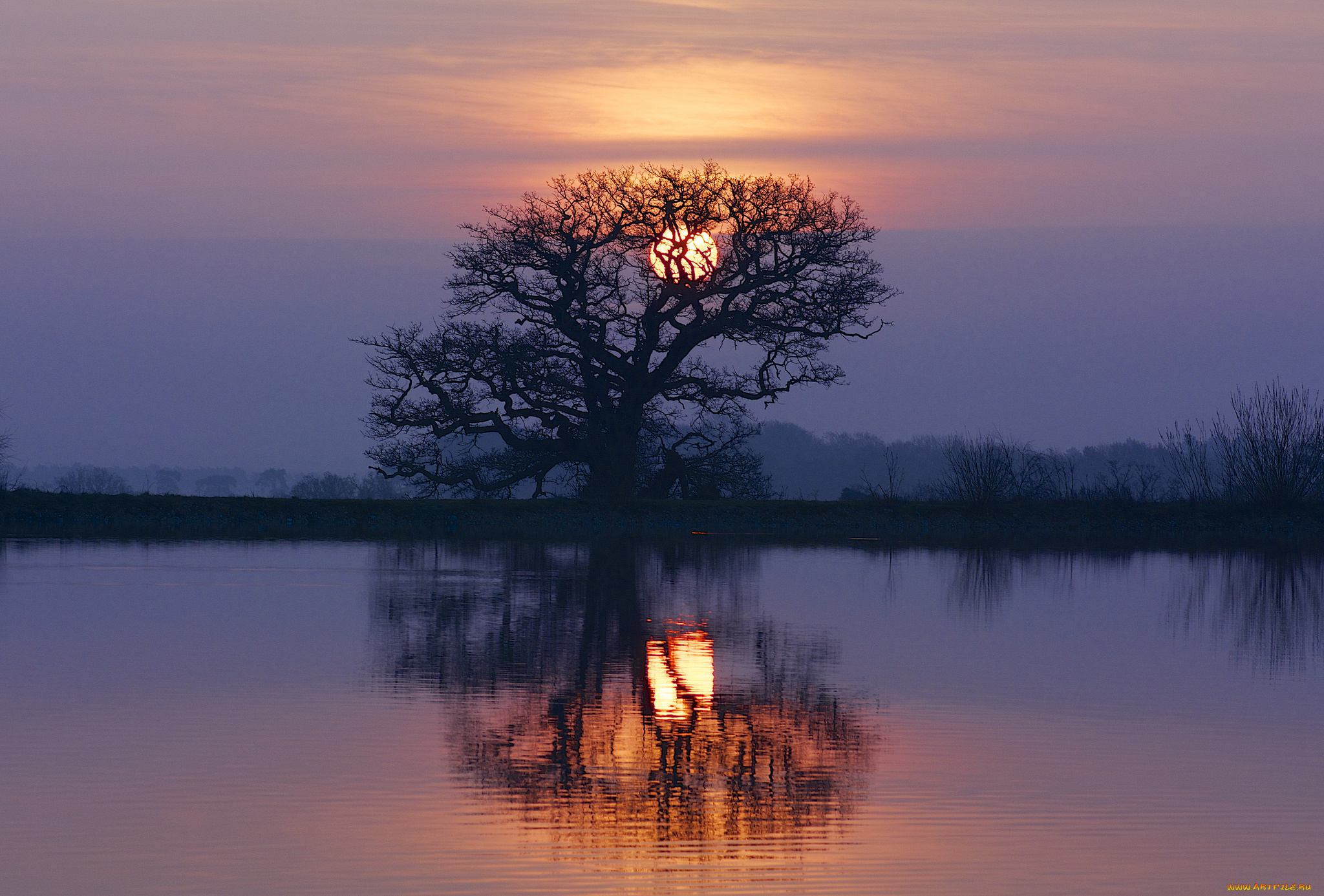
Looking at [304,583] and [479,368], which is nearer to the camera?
[304,583]

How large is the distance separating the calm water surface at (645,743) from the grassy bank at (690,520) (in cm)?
1380

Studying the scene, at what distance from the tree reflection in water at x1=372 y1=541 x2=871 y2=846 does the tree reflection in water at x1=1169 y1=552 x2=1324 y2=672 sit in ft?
15.1

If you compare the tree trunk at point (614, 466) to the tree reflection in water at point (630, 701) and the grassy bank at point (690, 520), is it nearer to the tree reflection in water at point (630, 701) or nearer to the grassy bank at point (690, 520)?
the grassy bank at point (690, 520)

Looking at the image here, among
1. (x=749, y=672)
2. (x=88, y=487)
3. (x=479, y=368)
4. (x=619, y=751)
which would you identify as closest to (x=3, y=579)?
(x=749, y=672)

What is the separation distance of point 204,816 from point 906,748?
446cm

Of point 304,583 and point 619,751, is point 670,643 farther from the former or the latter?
point 304,583

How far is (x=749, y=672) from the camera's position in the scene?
42.0 ft

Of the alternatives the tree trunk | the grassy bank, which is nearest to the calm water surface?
the grassy bank

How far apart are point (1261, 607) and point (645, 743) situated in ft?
39.9

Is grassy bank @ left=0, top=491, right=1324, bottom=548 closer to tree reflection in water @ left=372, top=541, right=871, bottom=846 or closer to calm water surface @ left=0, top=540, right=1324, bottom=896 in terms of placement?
tree reflection in water @ left=372, top=541, right=871, bottom=846

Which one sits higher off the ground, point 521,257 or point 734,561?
point 521,257

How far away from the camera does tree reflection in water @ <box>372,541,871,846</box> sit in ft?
26.5

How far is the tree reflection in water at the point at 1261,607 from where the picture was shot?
14.8 meters

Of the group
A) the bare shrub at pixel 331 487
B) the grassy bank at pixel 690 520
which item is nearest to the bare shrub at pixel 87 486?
the grassy bank at pixel 690 520
